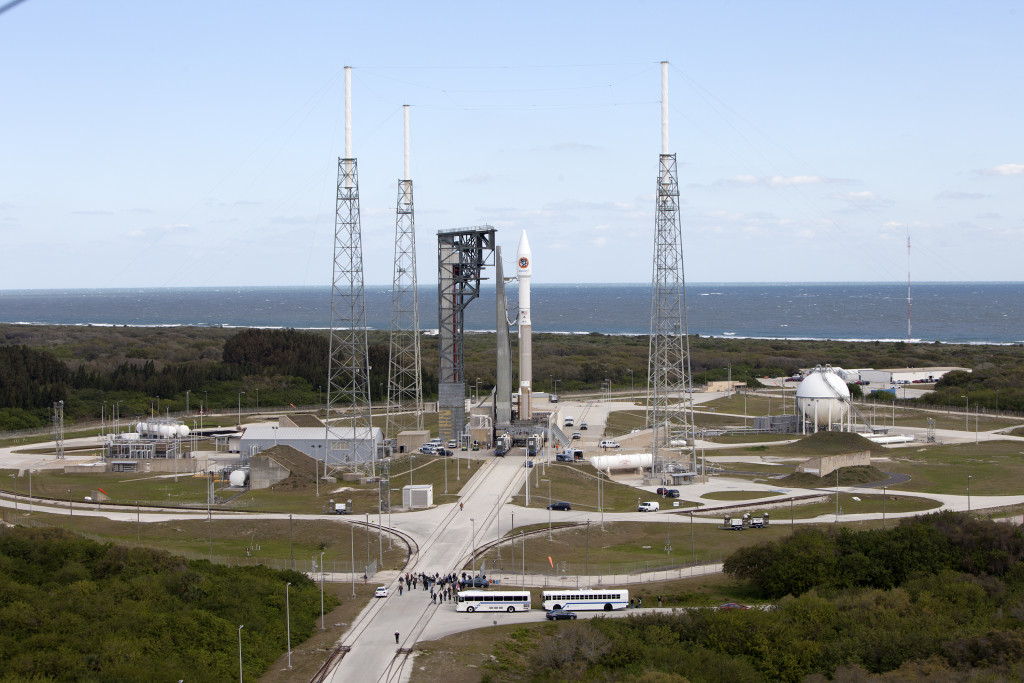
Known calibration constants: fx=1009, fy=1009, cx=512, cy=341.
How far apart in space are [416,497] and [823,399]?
1718 inches

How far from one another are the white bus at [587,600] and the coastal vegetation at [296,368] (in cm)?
6942

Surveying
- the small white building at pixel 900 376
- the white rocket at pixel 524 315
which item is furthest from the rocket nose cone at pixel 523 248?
the small white building at pixel 900 376

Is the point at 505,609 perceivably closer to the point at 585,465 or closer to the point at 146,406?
the point at 585,465

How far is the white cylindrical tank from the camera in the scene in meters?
74.4

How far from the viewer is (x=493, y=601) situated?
42.6 metres

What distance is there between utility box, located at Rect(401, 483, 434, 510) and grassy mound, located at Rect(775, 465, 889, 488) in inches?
981

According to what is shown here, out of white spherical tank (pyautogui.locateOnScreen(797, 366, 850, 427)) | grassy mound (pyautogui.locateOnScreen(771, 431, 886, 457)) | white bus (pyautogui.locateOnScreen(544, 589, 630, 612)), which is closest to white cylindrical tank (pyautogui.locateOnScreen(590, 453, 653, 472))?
grassy mound (pyautogui.locateOnScreen(771, 431, 886, 457))

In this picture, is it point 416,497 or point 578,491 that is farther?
point 578,491

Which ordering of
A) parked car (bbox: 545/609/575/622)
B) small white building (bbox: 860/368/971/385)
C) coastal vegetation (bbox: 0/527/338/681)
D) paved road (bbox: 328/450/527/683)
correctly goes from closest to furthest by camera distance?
coastal vegetation (bbox: 0/527/338/681) → paved road (bbox: 328/450/527/683) → parked car (bbox: 545/609/575/622) → small white building (bbox: 860/368/971/385)

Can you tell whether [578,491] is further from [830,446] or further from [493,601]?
[830,446]

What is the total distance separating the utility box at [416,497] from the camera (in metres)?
62.1

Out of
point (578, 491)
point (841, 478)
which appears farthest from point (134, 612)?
point (841, 478)

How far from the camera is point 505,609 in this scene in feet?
140

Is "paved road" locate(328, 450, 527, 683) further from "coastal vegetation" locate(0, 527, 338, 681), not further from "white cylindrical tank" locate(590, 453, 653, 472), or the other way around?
"white cylindrical tank" locate(590, 453, 653, 472)
